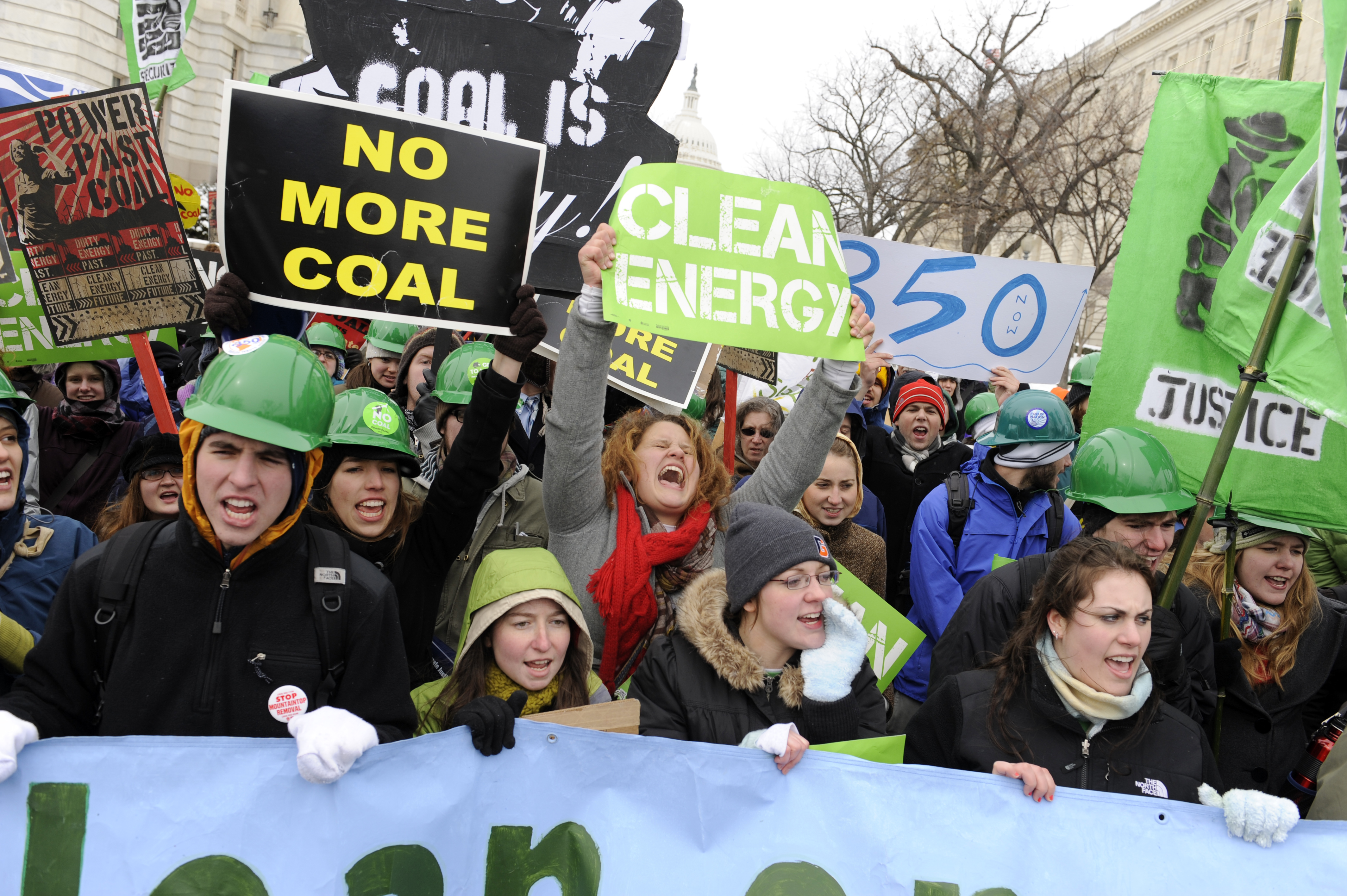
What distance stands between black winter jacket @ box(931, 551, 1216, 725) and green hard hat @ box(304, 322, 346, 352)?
195 inches

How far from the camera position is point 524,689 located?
10.2ft

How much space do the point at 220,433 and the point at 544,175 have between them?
2099 mm

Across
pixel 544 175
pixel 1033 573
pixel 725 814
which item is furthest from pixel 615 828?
pixel 544 175

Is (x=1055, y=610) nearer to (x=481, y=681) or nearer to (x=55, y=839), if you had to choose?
(x=481, y=681)

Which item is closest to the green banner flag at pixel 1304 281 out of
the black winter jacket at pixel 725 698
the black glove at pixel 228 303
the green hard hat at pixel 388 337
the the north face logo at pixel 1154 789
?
the the north face logo at pixel 1154 789

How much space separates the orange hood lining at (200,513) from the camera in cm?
243

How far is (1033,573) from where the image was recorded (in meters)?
3.35

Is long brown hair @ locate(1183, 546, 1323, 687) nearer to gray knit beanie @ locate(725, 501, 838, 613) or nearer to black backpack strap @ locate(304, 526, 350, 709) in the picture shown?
gray knit beanie @ locate(725, 501, 838, 613)

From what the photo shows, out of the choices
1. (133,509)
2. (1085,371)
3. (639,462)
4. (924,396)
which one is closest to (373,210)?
(639,462)

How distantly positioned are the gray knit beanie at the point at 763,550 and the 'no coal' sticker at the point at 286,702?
1.23 metres

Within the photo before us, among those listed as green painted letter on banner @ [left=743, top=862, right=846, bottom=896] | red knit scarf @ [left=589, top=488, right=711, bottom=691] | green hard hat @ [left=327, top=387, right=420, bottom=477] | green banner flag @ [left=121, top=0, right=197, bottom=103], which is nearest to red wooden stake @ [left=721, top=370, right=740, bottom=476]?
red knit scarf @ [left=589, top=488, right=711, bottom=691]

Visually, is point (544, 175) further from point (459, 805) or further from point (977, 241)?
point (977, 241)

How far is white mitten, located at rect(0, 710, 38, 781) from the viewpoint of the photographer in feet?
7.24

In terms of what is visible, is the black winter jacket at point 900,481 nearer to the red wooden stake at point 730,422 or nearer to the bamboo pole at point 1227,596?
the red wooden stake at point 730,422
